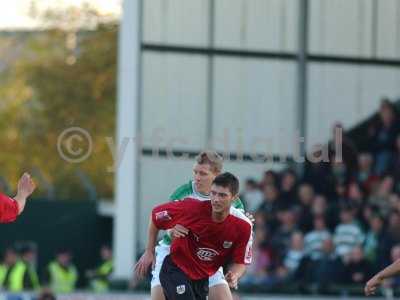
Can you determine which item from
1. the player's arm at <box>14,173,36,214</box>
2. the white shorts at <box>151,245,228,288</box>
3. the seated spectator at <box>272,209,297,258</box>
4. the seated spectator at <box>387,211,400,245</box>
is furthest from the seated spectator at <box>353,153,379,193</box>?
the player's arm at <box>14,173,36,214</box>

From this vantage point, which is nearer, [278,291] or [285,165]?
[278,291]

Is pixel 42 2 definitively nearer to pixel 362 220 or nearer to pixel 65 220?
pixel 65 220

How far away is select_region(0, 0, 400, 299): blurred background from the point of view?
2194cm

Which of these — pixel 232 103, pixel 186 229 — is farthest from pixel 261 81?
pixel 186 229

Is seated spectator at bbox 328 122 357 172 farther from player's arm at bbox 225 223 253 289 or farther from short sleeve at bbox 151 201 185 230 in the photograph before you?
short sleeve at bbox 151 201 185 230

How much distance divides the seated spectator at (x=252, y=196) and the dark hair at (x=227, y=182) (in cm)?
1112

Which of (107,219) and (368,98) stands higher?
(368,98)

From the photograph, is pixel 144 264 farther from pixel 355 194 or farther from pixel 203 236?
pixel 355 194

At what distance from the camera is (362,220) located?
22.1 metres

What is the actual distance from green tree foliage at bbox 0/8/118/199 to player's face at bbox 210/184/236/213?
98.7 feet

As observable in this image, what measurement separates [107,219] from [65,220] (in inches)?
39.0

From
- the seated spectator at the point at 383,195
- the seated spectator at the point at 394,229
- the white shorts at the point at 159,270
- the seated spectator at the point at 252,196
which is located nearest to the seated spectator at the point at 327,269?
the seated spectator at the point at 394,229

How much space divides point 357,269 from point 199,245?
8287 millimetres

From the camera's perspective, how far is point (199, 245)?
521 inches
